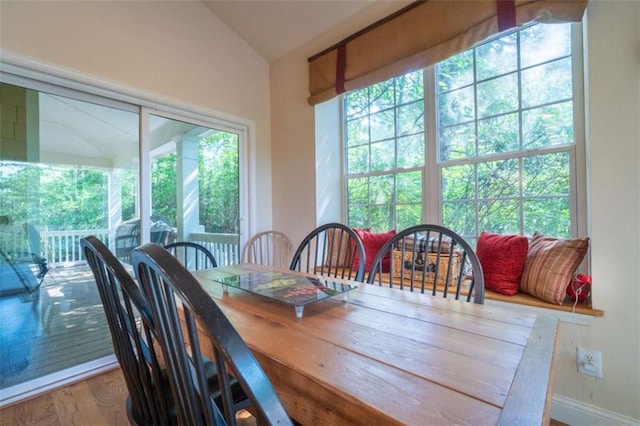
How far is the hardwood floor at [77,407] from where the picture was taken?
1.55 metres

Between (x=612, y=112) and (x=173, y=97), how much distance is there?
268 centimetres

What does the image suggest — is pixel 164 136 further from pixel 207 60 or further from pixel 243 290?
pixel 243 290

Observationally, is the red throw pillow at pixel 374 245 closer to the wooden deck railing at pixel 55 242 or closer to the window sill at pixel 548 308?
the window sill at pixel 548 308

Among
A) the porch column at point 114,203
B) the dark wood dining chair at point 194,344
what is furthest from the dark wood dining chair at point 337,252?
the porch column at point 114,203

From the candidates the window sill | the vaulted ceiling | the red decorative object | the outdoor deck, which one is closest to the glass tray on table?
the window sill

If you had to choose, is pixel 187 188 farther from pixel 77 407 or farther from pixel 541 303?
pixel 541 303

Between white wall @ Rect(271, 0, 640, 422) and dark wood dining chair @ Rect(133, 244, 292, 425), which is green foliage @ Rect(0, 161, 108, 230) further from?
white wall @ Rect(271, 0, 640, 422)

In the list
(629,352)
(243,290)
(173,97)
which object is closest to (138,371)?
(243,290)

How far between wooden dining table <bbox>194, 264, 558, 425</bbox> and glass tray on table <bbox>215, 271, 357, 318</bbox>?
39mm

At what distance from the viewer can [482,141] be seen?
201 centimetres

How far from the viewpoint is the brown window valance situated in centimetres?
161

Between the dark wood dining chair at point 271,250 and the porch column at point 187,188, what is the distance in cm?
54

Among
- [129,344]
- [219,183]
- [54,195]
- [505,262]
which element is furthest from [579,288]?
[54,195]

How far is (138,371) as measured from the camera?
2.66 ft
